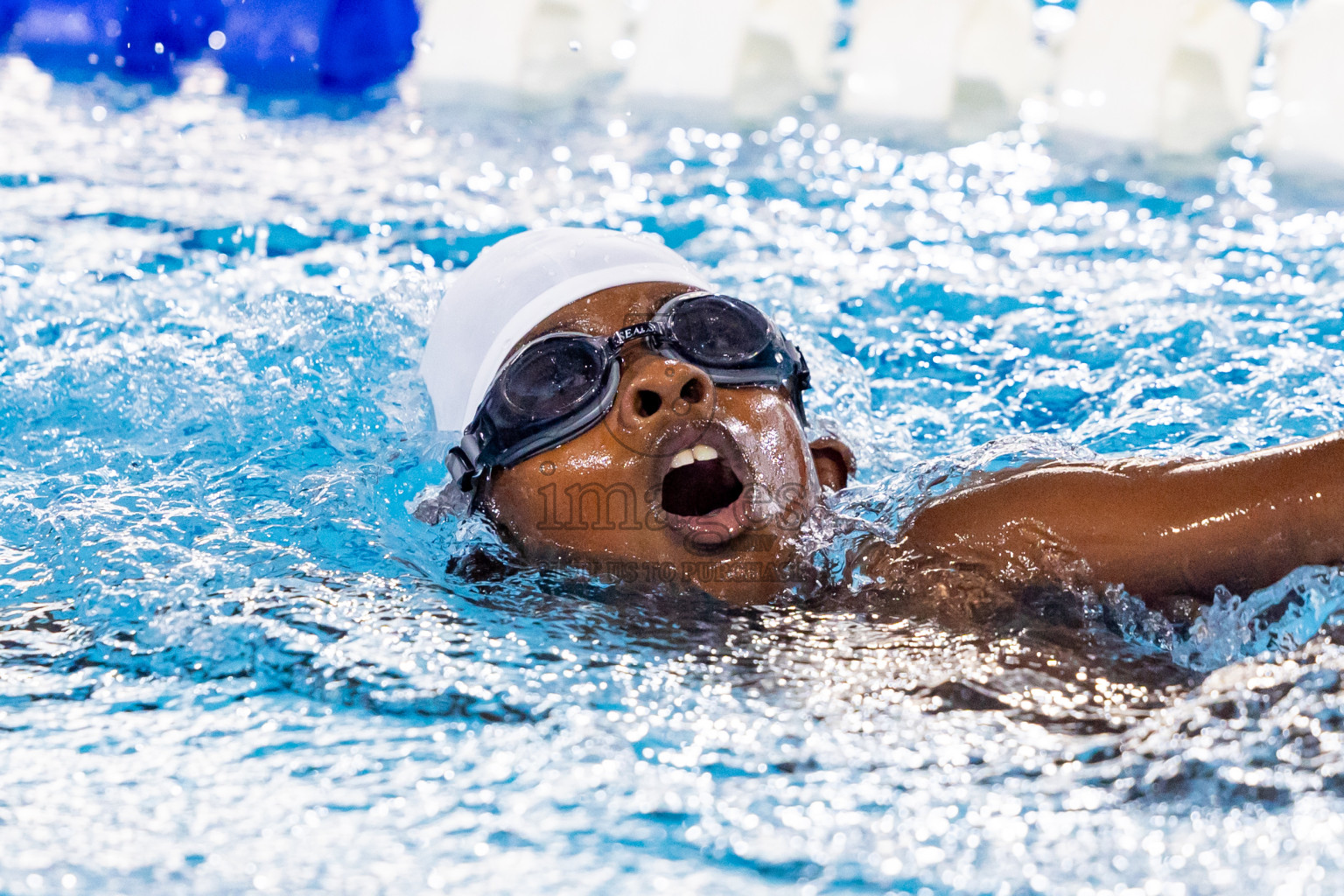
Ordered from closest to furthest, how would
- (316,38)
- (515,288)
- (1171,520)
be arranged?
(1171,520)
(515,288)
(316,38)

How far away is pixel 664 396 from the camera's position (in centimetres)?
217

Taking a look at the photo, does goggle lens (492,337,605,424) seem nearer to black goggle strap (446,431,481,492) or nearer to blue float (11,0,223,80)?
black goggle strap (446,431,481,492)

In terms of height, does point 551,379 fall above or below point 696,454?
above

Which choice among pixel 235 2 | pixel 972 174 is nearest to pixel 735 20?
pixel 972 174

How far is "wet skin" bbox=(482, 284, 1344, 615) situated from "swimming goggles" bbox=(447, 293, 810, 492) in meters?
0.03

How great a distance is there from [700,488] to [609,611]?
33 cm

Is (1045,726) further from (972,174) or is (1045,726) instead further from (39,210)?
(39,210)

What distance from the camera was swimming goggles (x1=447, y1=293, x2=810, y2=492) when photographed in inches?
88.2

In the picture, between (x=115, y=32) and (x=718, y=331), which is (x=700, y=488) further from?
(x=115, y=32)

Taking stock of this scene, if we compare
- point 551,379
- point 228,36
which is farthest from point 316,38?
point 551,379

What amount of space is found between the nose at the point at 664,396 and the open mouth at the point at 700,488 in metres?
0.13

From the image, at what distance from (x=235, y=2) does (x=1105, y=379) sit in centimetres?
540

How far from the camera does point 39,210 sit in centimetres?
481

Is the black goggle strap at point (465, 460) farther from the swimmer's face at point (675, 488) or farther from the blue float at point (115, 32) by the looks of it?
the blue float at point (115, 32)
